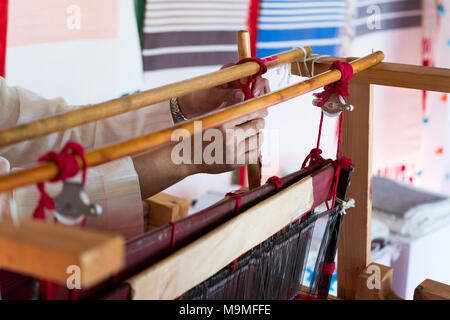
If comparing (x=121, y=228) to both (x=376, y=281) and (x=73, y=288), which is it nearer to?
(x=73, y=288)

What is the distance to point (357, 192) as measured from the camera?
1.18 m

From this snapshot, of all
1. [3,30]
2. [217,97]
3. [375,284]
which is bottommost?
[375,284]

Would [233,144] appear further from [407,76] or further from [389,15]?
[389,15]

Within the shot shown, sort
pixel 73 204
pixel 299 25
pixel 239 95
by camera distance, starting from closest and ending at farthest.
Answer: pixel 73 204 < pixel 239 95 < pixel 299 25

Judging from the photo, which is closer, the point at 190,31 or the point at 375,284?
the point at 375,284

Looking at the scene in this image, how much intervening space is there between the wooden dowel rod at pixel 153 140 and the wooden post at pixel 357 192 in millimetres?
220

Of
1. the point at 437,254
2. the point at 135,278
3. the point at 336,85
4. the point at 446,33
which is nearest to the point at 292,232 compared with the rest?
the point at 336,85

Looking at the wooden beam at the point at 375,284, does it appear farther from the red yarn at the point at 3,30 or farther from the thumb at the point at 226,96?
the red yarn at the point at 3,30

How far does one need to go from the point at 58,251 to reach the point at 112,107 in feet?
1.05

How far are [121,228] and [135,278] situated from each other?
0.98 ft

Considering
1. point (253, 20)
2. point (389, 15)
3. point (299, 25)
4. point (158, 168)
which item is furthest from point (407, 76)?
point (389, 15)

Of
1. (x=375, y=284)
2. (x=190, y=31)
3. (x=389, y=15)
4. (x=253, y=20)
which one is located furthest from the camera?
(x=389, y=15)

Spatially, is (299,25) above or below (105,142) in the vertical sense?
above

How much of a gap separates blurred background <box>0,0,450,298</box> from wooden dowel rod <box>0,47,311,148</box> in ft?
3.94
